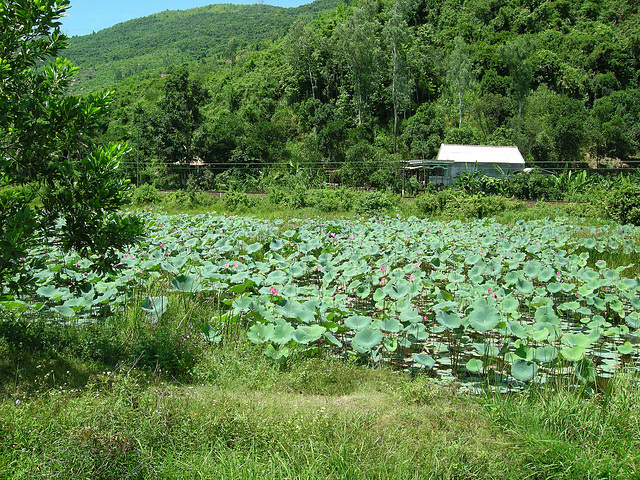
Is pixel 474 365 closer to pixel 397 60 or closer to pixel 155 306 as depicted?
pixel 155 306

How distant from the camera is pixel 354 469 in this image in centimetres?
244

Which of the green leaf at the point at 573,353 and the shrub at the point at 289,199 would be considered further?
the shrub at the point at 289,199

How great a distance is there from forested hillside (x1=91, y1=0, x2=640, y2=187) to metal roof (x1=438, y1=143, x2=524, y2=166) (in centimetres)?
385

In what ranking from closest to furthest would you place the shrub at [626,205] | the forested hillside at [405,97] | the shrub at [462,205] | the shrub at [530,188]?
the shrub at [626,205] → the shrub at [462,205] → the shrub at [530,188] → the forested hillside at [405,97]

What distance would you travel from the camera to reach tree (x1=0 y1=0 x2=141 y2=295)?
3.15m

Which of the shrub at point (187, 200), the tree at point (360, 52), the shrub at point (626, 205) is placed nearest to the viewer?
the shrub at point (626, 205)

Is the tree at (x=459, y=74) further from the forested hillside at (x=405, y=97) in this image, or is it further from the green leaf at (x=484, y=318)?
the green leaf at (x=484, y=318)

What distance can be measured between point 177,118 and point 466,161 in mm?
15566

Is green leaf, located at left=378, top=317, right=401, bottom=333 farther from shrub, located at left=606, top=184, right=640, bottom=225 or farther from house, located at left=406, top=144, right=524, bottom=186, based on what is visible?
house, located at left=406, top=144, right=524, bottom=186

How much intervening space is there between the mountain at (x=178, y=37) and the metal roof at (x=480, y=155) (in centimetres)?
5658

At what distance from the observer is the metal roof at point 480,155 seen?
24.6 m

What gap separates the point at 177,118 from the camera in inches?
1007

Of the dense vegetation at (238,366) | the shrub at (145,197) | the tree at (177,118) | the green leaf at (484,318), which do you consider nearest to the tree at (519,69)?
the tree at (177,118)

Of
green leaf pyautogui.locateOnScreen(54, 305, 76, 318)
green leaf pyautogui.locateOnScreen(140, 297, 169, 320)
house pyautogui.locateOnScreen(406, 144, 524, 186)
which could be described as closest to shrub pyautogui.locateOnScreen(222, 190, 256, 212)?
house pyautogui.locateOnScreen(406, 144, 524, 186)
